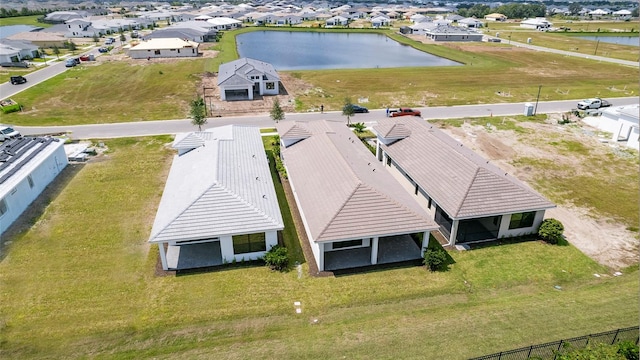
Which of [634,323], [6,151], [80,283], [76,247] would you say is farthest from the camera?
[6,151]

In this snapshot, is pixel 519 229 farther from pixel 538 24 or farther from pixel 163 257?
pixel 538 24

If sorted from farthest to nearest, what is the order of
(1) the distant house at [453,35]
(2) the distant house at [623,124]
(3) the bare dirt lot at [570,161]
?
(1) the distant house at [453,35] → (2) the distant house at [623,124] → (3) the bare dirt lot at [570,161]

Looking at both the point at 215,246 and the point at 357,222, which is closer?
the point at 357,222

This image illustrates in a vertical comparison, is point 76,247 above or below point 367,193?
below

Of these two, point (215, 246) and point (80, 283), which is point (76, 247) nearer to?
point (80, 283)

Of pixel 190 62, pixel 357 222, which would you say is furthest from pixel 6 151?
pixel 190 62

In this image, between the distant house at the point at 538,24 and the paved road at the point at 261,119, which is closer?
the paved road at the point at 261,119

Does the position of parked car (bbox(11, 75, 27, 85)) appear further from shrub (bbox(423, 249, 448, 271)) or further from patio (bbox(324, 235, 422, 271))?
shrub (bbox(423, 249, 448, 271))

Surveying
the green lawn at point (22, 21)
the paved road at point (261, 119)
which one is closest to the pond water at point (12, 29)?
the green lawn at point (22, 21)

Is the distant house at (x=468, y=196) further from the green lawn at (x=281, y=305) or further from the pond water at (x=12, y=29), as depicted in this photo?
the pond water at (x=12, y=29)
